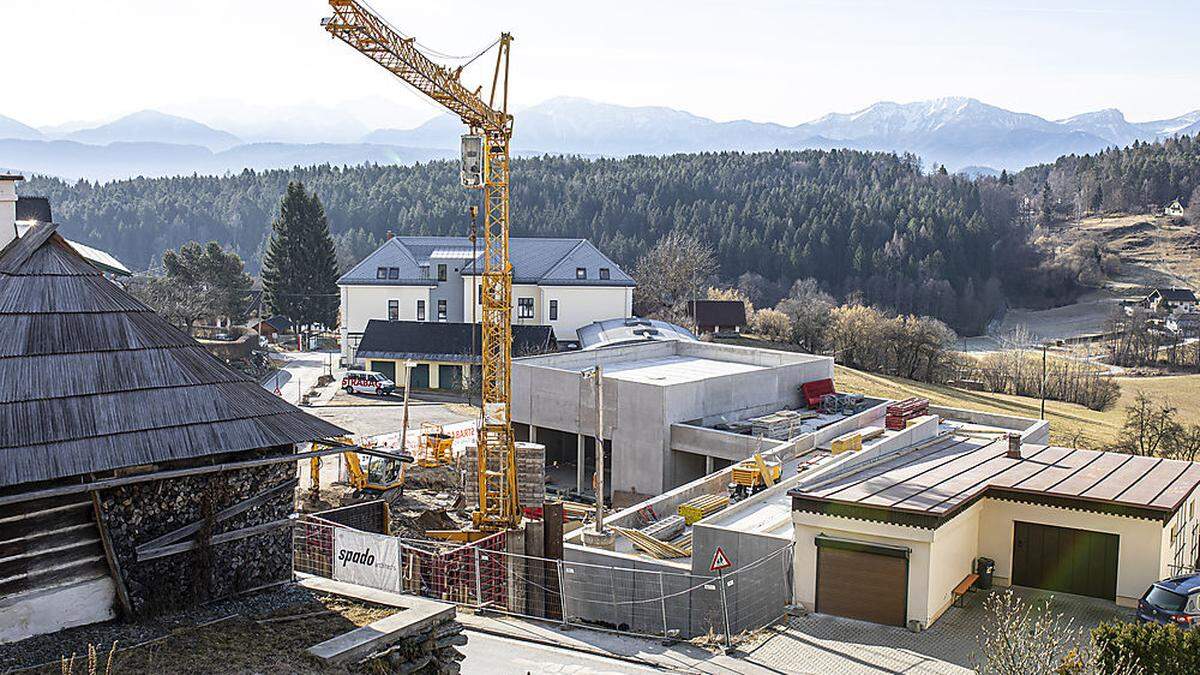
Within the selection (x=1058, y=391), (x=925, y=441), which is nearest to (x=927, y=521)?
(x=925, y=441)

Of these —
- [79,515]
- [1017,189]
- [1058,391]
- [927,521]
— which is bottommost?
[1058,391]

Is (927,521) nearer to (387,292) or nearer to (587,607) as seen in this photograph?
(587,607)

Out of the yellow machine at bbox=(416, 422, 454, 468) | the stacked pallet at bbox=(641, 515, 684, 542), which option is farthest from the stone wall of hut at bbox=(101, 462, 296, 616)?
the yellow machine at bbox=(416, 422, 454, 468)

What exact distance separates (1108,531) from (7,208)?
1957cm

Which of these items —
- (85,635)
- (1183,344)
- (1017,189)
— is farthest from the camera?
(1017,189)

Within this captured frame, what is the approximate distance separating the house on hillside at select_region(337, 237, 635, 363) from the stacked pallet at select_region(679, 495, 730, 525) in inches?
1621

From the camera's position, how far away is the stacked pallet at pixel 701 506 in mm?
27844

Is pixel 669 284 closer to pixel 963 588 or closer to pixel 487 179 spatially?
pixel 487 179

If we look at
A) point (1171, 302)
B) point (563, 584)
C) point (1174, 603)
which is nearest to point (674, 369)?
point (563, 584)

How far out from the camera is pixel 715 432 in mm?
35750

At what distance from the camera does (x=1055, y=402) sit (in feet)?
226

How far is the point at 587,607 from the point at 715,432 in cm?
1287

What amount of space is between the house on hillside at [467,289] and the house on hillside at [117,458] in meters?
56.4

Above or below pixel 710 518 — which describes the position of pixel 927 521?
above
